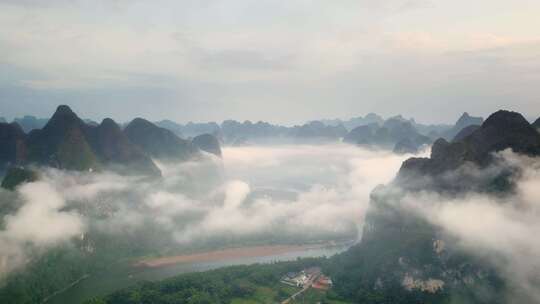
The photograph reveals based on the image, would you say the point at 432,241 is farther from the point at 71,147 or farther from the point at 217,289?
the point at 71,147

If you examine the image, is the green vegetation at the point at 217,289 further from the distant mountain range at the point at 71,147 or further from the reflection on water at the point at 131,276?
the distant mountain range at the point at 71,147

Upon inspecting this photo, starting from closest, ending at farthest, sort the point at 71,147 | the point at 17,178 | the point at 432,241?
1. the point at 432,241
2. the point at 17,178
3. the point at 71,147

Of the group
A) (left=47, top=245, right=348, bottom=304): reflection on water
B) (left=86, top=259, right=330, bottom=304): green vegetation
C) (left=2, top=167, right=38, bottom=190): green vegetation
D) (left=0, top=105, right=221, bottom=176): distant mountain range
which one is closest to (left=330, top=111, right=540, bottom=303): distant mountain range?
(left=86, top=259, right=330, bottom=304): green vegetation

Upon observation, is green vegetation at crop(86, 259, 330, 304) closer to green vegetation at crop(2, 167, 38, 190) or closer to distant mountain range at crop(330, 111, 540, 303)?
distant mountain range at crop(330, 111, 540, 303)

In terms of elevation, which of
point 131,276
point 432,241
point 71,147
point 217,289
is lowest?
point 131,276

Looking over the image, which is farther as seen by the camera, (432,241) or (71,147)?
(71,147)

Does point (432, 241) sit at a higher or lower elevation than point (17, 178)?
lower

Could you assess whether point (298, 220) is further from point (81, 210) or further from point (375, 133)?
point (375, 133)

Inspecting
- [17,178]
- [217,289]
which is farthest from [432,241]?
[17,178]

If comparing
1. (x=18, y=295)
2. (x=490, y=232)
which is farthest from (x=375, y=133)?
(x=18, y=295)
